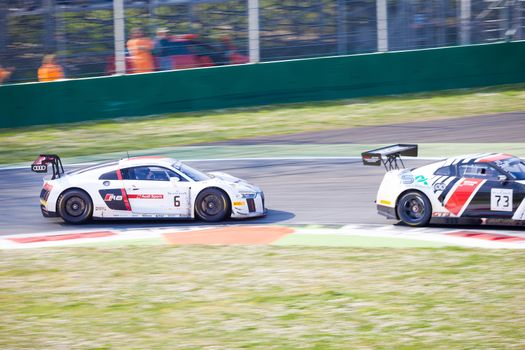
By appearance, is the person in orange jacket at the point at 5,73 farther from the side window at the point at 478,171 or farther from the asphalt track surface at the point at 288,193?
the side window at the point at 478,171

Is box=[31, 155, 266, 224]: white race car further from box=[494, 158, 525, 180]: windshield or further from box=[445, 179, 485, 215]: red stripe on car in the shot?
box=[494, 158, 525, 180]: windshield

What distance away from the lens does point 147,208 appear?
14391 millimetres

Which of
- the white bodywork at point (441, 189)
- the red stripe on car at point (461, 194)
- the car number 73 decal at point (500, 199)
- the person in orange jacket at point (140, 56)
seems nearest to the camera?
the car number 73 decal at point (500, 199)

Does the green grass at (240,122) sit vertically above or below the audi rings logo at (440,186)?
above

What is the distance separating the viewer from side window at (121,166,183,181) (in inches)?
566

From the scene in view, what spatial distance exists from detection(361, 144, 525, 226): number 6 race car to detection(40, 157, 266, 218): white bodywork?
204cm

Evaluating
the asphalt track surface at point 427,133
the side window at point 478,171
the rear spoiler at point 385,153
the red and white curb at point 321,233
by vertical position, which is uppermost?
the asphalt track surface at point 427,133

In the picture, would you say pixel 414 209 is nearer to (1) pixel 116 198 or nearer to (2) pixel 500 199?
(2) pixel 500 199

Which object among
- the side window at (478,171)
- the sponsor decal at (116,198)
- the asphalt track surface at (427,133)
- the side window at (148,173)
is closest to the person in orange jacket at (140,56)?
the asphalt track surface at (427,133)

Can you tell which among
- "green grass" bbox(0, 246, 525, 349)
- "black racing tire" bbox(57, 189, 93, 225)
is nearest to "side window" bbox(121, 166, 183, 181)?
"black racing tire" bbox(57, 189, 93, 225)

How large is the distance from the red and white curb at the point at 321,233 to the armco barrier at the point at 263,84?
9119mm

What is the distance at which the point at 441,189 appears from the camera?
13.4 m

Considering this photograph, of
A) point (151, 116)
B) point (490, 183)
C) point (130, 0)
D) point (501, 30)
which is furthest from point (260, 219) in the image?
point (501, 30)

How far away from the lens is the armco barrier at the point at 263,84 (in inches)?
895
